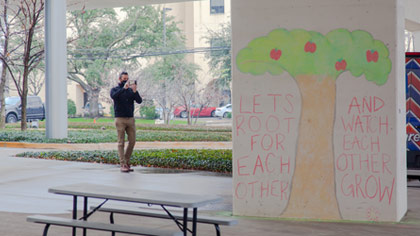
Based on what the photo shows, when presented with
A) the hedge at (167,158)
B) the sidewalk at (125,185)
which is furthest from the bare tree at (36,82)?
the hedge at (167,158)

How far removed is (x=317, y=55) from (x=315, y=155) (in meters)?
1.28

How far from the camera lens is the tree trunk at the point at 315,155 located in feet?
27.3

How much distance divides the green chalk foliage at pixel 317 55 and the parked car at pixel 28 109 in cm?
3192

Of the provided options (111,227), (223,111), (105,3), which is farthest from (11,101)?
(111,227)

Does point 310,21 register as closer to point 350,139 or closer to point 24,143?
point 350,139

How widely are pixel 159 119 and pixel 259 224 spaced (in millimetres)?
39720

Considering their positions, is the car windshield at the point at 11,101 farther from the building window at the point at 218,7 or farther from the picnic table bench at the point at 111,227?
the picnic table bench at the point at 111,227

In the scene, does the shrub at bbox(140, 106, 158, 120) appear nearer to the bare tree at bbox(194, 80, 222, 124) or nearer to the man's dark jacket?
the bare tree at bbox(194, 80, 222, 124)

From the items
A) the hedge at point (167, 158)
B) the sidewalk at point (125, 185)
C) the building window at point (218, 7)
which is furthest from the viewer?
the building window at point (218, 7)

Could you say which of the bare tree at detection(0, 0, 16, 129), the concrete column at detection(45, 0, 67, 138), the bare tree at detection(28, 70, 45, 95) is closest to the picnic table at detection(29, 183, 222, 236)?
the concrete column at detection(45, 0, 67, 138)

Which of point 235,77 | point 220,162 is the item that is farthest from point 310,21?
point 220,162

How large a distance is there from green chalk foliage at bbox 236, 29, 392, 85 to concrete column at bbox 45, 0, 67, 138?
13.7 meters

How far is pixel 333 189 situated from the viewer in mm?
8328

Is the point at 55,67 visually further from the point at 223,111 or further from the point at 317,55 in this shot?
the point at 223,111
